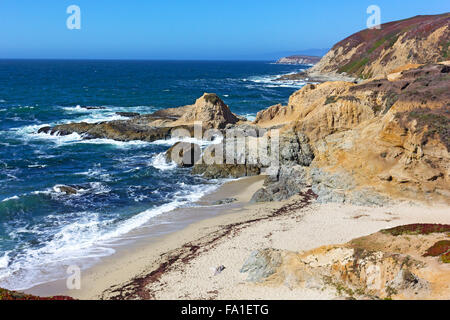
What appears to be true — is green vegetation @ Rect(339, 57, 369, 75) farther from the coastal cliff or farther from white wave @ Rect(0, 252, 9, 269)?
white wave @ Rect(0, 252, 9, 269)

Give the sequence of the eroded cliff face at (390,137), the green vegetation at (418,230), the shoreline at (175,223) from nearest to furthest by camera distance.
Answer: the green vegetation at (418,230)
the shoreline at (175,223)
the eroded cliff face at (390,137)

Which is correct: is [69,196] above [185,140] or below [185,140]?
below

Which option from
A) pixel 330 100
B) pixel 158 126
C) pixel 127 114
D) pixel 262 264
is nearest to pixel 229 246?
pixel 262 264

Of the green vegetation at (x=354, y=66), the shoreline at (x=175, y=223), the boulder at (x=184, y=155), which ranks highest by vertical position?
the green vegetation at (x=354, y=66)

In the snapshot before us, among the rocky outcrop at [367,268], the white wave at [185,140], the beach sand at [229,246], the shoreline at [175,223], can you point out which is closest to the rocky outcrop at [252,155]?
the shoreline at [175,223]

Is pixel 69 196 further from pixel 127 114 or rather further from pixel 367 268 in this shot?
pixel 127 114

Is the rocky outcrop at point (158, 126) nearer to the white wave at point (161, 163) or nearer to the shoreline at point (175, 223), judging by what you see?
the white wave at point (161, 163)

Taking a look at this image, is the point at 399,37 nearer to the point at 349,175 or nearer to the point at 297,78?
the point at 297,78
